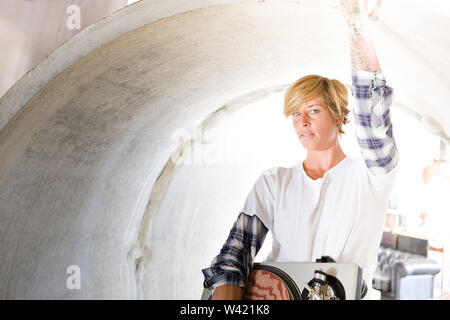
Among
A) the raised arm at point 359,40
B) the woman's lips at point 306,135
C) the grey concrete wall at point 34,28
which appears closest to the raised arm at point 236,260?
the woman's lips at point 306,135

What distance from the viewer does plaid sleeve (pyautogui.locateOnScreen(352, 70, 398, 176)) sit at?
7.98ft

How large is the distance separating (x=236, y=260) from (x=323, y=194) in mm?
653

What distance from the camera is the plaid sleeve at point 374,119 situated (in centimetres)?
243

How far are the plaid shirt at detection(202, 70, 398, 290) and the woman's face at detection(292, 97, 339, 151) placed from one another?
239 millimetres

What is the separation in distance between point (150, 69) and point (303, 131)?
47.1 inches

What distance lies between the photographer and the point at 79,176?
357 centimetres

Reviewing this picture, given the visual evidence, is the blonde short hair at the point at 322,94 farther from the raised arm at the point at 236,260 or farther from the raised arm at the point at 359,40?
the raised arm at the point at 236,260

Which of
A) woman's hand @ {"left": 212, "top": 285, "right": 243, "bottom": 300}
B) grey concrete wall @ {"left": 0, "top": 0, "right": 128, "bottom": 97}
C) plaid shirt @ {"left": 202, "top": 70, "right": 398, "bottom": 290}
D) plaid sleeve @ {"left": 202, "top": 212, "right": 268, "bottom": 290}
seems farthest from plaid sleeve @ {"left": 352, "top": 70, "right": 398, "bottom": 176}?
grey concrete wall @ {"left": 0, "top": 0, "right": 128, "bottom": 97}

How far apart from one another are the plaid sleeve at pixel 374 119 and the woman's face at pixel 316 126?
24 cm

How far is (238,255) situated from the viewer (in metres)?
2.76

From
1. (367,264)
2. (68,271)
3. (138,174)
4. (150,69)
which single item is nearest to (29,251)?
(68,271)

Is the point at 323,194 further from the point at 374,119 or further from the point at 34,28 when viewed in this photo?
the point at 34,28

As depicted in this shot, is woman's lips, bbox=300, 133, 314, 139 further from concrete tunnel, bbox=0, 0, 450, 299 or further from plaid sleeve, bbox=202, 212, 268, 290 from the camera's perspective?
plaid sleeve, bbox=202, 212, 268, 290
